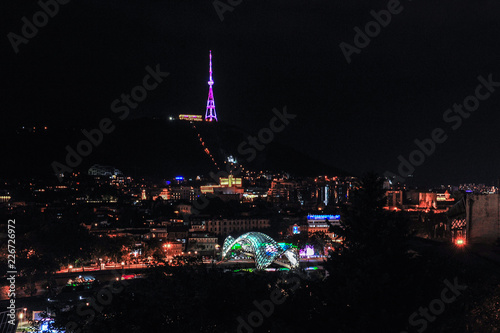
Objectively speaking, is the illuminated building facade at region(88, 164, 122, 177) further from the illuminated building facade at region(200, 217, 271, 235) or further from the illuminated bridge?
the illuminated bridge

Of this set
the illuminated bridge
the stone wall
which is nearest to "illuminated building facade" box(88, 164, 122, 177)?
the illuminated bridge

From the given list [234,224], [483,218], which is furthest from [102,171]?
[483,218]

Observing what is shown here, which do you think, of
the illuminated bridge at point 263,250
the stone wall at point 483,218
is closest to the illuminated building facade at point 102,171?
the illuminated bridge at point 263,250

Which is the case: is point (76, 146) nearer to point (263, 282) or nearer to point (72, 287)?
point (72, 287)

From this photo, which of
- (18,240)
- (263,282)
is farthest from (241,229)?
(263,282)

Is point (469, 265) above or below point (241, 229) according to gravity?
above

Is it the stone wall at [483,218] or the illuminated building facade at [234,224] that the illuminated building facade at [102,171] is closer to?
the illuminated building facade at [234,224]

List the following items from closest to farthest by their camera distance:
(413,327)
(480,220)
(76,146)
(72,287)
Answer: (413,327) < (480,220) < (72,287) < (76,146)

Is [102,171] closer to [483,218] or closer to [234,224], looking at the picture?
[234,224]

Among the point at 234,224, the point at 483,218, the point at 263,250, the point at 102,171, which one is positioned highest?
the point at 102,171
